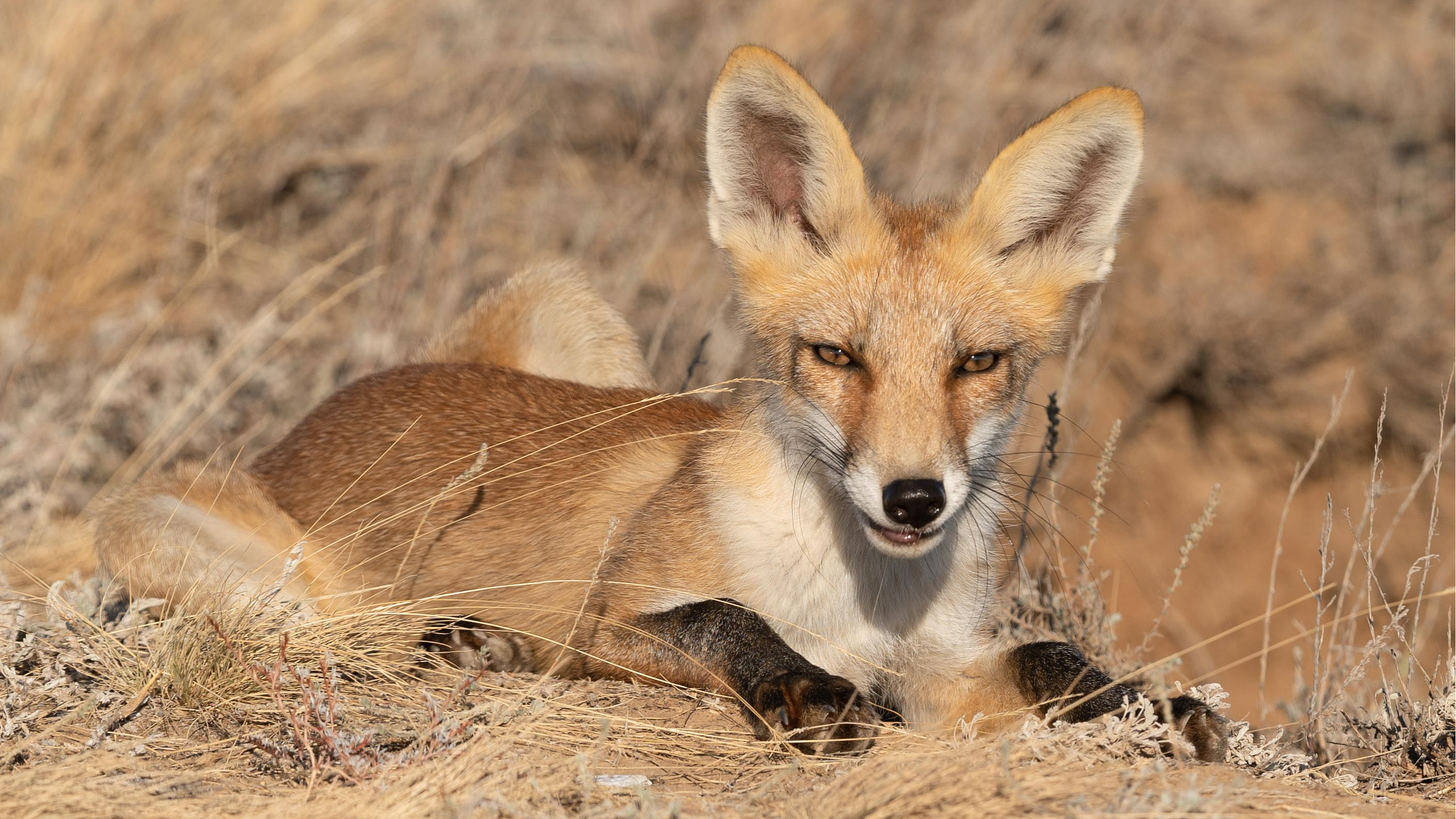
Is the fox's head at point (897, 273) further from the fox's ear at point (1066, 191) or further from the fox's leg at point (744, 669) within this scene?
the fox's leg at point (744, 669)

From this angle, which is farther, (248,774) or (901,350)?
(901,350)

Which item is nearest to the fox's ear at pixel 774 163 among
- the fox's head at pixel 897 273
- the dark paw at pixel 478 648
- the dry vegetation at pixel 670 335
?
the fox's head at pixel 897 273

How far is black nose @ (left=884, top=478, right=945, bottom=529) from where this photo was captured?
109 inches

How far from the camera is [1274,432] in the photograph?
8156 millimetres

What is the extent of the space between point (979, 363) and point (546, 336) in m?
2.18

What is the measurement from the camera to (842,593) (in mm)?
3283

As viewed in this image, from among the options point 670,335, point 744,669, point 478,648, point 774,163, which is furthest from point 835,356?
point 670,335

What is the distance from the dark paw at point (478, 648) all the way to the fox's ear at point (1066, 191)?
1.77 meters

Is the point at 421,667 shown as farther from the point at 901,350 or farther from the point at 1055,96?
the point at 1055,96

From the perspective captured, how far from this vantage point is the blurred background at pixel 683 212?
584 centimetres

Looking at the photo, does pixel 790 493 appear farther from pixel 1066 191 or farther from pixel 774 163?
pixel 1066 191

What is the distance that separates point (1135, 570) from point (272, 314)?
18.7 feet

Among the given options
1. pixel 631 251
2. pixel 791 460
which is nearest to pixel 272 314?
pixel 631 251

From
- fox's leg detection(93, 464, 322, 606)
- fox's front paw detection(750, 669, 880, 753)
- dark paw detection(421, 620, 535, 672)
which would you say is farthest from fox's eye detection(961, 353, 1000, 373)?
fox's leg detection(93, 464, 322, 606)
